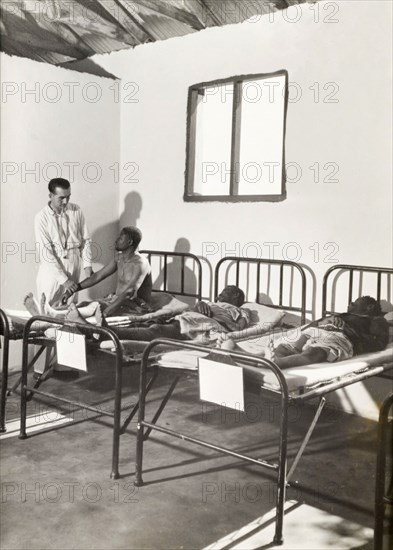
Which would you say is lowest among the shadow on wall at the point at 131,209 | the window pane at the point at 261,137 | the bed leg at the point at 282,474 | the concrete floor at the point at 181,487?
the concrete floor at the point at 181,487

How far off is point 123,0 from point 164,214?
209 cm

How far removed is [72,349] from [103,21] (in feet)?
12.3

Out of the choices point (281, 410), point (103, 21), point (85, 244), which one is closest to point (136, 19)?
point (103, 21)

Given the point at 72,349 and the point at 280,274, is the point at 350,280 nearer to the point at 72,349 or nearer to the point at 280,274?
the point at 280,274

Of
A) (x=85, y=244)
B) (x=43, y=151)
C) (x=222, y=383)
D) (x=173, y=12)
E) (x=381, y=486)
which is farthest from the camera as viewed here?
(x=43, y=151)

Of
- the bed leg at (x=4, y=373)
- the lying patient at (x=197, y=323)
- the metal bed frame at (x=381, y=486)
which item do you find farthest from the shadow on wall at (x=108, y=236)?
the metal bed frame at (x=381, y=486)

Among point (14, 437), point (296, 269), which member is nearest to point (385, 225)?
point (296, 269)

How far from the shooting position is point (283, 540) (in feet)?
9.61

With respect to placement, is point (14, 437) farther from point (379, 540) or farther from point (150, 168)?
point (150, 168)

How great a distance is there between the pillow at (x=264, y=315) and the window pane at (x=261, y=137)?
115cm

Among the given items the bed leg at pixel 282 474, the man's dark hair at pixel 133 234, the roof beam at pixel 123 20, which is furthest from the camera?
the roof beam at pixel 123 20

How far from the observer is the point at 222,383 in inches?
120

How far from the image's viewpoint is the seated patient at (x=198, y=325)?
4.24 m

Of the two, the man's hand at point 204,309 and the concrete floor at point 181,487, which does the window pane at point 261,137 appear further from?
the concrete floor at point 181,487
